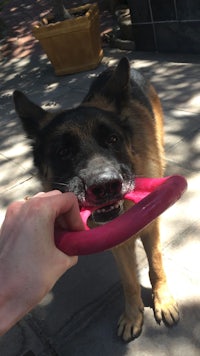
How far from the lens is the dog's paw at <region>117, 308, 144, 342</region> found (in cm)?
282

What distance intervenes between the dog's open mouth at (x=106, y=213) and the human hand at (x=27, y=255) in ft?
2.43

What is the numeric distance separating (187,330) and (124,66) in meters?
1.97

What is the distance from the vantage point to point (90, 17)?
818cm

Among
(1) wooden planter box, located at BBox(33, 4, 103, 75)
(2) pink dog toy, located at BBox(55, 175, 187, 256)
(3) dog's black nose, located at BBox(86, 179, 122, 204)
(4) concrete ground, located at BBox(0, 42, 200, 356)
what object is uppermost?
(2) pink dog toy, located at BBox(55, 175, 187, 256)

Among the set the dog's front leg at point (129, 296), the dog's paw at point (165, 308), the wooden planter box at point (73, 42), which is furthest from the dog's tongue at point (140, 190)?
the wooden planter box at point (73, 42)

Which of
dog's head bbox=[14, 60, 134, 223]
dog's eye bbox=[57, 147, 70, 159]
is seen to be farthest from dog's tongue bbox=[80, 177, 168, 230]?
dog's eye bbox=[57, 147, 70, 159]

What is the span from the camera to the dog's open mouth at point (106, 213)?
2309 millimetres

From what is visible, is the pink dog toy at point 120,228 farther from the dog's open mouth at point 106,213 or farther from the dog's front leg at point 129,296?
the dog's front leg at point 129,296

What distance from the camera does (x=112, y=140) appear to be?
2.73 metres

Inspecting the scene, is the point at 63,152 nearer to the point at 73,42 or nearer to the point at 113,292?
the point at 113,292

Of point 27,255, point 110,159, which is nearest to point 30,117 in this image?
point 110,159

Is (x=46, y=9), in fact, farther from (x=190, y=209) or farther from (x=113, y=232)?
(x=113, y=232)

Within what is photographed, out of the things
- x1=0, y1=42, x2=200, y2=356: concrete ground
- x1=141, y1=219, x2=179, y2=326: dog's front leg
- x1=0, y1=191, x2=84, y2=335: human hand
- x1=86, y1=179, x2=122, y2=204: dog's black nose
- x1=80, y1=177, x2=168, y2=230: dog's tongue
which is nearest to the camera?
Answer: x1=0, y1=191, x2=84, y2=335: human hand

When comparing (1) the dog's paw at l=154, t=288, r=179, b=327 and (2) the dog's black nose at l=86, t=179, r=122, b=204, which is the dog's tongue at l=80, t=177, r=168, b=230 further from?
(1) the dog's paw at l=154, t=288, r=179, b=327
